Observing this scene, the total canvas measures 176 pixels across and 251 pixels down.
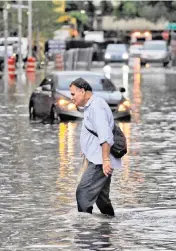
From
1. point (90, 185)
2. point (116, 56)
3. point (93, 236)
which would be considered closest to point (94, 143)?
point (90, 185)

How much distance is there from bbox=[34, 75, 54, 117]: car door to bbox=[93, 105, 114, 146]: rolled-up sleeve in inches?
645

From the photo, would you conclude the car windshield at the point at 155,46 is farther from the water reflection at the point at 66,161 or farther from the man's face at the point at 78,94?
the man's face at the point at 78,94

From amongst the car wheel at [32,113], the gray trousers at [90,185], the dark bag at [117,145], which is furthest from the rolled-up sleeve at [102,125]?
the car wheel at [32,113]

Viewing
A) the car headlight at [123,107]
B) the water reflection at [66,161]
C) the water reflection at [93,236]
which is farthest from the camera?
the car headlight at [123,107]

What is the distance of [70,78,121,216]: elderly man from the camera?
37.7 feet

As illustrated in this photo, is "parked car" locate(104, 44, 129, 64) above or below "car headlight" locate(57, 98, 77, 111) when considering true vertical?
below

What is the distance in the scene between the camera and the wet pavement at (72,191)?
10.8 meters

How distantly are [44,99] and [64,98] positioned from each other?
3.57 ft

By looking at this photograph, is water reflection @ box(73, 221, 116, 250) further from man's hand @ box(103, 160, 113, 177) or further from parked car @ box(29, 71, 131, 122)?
parked car @ box(29, 71, 131, 122)

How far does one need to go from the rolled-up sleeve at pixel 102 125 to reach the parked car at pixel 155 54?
6794 cm

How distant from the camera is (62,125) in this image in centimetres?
2642

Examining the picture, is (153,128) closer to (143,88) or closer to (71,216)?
(71,216)

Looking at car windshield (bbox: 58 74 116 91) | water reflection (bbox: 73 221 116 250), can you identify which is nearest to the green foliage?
car windshield (bbox: 58 74 116 91)

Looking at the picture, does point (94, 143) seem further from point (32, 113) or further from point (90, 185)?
point (32, 113)
